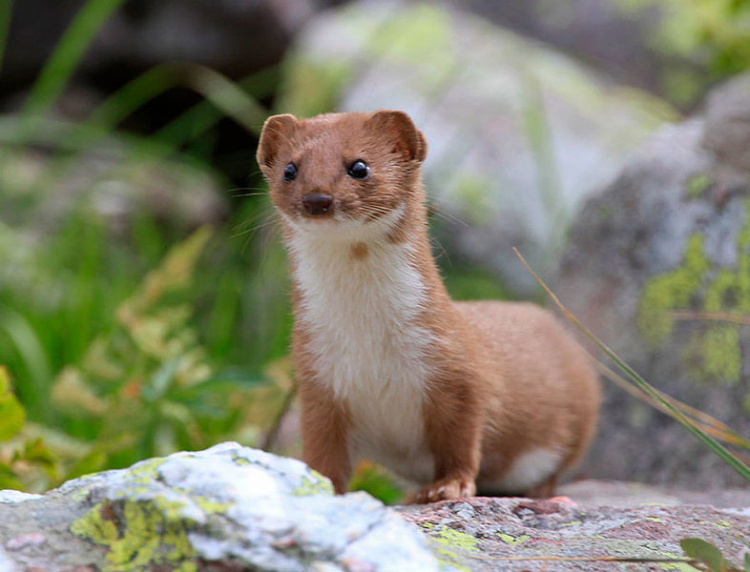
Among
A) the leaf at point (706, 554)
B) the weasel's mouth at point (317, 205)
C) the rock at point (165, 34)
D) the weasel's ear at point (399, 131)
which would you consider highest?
the rock at point (165, 34)

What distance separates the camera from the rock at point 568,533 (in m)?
2.00

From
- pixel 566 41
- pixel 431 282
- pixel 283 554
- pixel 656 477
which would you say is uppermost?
pixel 566 41

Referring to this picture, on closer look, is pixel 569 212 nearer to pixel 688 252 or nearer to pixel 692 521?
pixel 688 252

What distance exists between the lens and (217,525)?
171 centimetres

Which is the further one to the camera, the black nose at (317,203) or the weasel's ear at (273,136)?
the weasel's ear at (273,136)

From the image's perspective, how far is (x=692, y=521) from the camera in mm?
2434

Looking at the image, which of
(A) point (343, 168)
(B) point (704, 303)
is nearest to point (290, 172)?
(A) point (343, 168)

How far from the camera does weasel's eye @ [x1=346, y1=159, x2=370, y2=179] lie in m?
2.68

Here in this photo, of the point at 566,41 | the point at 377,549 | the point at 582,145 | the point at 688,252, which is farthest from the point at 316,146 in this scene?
the point at 566,41

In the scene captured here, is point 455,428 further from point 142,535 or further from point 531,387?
point 142,535

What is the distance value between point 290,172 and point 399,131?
1.18 feet

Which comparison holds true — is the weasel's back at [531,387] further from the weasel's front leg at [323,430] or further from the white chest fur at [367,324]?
the weasel's front leg at [323,430]

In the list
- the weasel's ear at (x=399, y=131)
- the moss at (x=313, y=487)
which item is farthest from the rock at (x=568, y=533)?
the weasel's ear at (x=399, y=131)

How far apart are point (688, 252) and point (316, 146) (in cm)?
220
